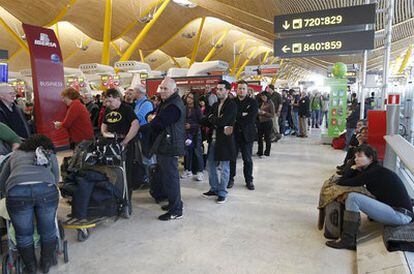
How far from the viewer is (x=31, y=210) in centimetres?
255

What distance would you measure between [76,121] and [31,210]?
2299 mm

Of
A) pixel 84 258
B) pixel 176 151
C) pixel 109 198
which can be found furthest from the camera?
pixel 176 151

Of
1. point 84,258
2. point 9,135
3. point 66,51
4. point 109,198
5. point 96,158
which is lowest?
point 84,258

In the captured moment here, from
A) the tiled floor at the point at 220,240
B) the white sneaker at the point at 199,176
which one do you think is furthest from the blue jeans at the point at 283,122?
the tiled floor at the point at 220,240

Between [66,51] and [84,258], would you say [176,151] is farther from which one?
[66,51]

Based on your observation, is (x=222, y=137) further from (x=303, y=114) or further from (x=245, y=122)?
(x=303, y=114)

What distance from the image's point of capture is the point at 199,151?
573 centimetres

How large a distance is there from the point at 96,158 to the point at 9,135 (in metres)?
0.82

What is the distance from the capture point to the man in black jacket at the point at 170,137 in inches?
144

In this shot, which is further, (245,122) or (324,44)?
(324,44)

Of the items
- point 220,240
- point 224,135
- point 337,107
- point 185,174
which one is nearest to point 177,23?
point 337,107

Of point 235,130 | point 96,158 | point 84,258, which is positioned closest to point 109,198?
point 96,158

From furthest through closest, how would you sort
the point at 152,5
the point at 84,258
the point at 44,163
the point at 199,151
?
the point at 152,5 < the point at 199,151 < the point at 84,258 < the point at 44,163

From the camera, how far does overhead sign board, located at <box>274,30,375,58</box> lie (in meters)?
5.46
